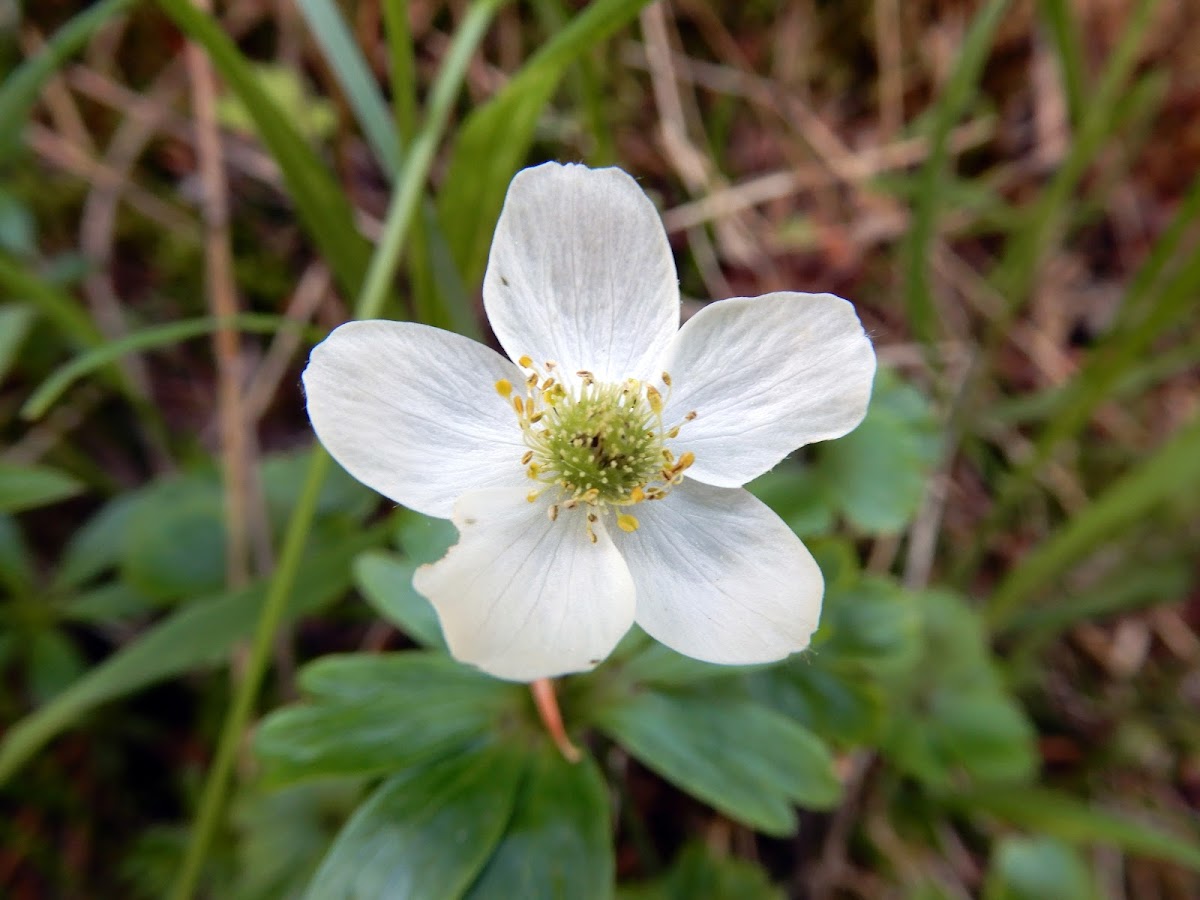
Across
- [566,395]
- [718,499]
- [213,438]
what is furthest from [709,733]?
[213,438]

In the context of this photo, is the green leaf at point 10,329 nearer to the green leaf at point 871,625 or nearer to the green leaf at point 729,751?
the green leaf at point 729,751

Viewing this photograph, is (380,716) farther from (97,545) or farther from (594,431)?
(97,545)

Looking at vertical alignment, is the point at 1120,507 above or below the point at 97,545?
below

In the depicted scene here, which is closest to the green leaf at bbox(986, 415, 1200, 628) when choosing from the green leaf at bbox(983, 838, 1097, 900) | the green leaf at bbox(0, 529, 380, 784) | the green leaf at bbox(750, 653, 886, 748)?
the green leaf at bbox(983, 838, 1097, 900)

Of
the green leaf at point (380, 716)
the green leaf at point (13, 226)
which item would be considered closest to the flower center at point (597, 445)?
the green leaf at point (380, 716)

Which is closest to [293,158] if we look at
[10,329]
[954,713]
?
[10,329]

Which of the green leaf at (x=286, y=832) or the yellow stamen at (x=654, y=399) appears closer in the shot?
the yellow stamen at (x=654, y=399)
